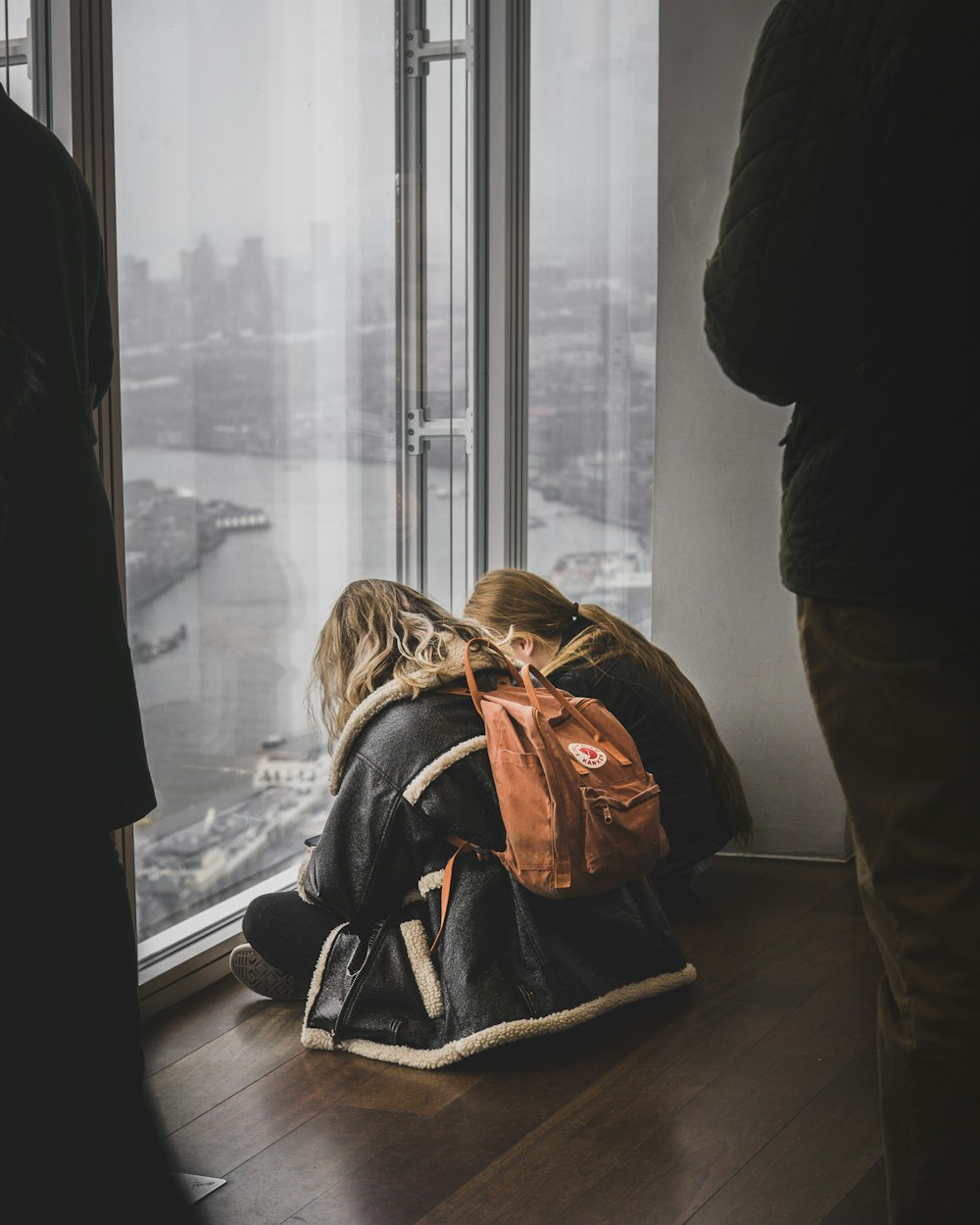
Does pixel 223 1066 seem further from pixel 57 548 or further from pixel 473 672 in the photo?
pixel 57 548

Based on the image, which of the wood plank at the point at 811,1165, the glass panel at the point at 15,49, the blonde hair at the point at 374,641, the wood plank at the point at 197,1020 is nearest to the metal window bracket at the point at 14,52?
the glass panel at the point at 15,49

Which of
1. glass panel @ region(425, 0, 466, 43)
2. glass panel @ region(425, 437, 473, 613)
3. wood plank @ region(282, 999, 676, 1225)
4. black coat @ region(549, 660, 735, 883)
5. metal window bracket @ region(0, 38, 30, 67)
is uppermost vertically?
glass panel @ region(425, 0, 466, 43)

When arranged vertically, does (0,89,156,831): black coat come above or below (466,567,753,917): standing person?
above

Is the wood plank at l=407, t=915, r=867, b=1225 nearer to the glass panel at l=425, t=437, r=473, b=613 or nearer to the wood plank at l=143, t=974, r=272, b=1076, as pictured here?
the wood plank at l=143, t=974, r=272, b=1076

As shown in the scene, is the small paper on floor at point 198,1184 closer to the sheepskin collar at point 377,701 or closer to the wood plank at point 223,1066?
the wood plank at point 223,1066

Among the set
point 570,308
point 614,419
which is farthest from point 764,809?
point 570,308

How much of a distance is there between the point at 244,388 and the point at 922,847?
85.6 inches

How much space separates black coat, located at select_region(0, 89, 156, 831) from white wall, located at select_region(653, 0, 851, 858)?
2511mm

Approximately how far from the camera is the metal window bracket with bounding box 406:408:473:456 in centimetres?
391

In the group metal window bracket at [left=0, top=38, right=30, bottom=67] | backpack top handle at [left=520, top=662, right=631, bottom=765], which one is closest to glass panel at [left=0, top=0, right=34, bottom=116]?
metal window bracket at [left=0, top=38, right=30, bottom=67]

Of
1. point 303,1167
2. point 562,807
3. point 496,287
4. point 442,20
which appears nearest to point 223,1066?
point 303,1167

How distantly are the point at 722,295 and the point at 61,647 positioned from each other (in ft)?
2.54

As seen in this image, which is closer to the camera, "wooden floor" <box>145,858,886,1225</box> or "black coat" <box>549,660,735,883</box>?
"wooden floor" <box>145,858,886,1225</box>

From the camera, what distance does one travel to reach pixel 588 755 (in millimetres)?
2514
